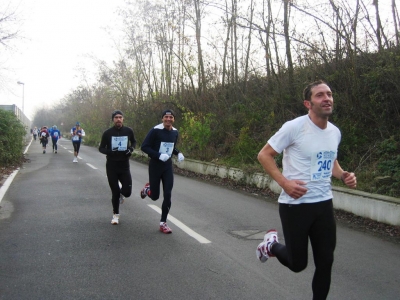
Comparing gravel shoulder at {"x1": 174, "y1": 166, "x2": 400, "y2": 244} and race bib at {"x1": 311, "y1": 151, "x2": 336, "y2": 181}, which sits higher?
race bib at {"x1": 311, "y1": 151, "x2": 336, "y2": 181}

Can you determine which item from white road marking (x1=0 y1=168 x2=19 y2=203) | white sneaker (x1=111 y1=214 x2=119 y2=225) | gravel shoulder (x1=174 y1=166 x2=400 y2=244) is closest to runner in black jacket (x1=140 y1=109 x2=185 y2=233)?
white sneaker (x1=111 y1=214 x2=119 y2=225)

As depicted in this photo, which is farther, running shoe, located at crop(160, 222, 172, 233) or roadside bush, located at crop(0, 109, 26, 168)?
roadside bush, located at crop(0, 109, 26, 168)

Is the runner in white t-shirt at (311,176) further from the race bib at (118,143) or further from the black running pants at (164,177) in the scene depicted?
the race bib at (118,143)

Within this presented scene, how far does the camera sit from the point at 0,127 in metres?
18.8

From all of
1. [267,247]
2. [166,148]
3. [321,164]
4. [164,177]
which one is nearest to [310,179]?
[321,164]

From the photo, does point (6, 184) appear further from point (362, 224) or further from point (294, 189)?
point (294, 189)

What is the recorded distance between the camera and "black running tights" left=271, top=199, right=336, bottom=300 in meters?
3.54

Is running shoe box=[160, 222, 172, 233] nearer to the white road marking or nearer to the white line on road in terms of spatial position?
the white line on road

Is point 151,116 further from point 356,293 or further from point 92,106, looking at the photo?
point 92,106

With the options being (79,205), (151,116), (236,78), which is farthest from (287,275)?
(151,116)

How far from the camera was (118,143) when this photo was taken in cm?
766

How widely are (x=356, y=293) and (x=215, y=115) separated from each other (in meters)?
15.6

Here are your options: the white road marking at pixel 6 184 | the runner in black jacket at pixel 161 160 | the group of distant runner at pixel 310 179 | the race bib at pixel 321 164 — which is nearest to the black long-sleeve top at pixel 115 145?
the runner in black jacket at pixel 161 160

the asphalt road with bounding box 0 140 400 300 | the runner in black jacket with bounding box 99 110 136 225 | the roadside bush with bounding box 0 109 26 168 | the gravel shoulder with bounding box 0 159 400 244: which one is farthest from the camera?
the roadside bush with bounding box 0 109 26 168
